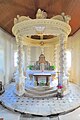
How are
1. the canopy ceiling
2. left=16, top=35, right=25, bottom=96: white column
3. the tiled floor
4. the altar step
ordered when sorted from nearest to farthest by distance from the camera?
the tiled floor, the canopy ceiling, the altar step, left=16, top=35, right=25, bottom=96: white column

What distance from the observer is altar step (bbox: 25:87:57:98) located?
636 cm

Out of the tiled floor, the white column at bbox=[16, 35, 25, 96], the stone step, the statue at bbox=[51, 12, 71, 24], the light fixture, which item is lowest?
the tiled floor

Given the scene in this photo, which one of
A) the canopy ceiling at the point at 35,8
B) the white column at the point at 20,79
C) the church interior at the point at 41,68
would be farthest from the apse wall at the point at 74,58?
the white column at the point at 20,79

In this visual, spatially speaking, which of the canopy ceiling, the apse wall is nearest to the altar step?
the apse wall

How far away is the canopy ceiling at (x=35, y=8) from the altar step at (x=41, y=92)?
348 centimetres

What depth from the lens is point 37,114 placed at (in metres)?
4.62

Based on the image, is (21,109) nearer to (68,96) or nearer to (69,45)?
(68,96)

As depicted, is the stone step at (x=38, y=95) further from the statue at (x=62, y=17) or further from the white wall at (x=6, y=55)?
the statue at (x=62, y=17)

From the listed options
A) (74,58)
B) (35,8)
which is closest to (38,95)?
(35,8)

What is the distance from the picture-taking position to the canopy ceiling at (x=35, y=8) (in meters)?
5.63

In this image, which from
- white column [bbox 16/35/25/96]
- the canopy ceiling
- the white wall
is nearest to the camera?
the canopy ceiling

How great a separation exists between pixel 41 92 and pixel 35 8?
11.9 feet

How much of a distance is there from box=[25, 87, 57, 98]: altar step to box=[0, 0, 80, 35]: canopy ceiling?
3478 millimetres

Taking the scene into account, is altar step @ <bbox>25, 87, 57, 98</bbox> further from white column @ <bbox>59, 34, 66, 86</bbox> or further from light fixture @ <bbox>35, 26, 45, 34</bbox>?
light fixture @ <bbox>35, 26, 45, 34</bbox>
